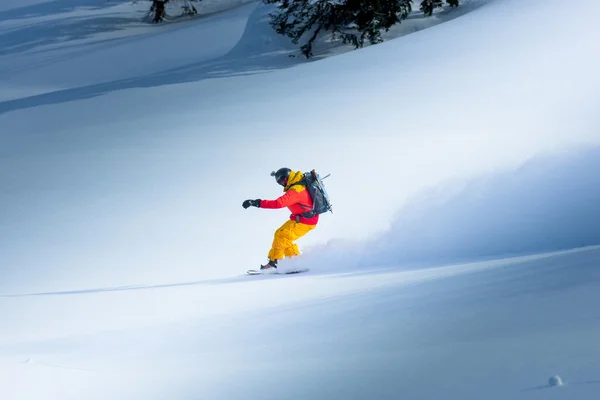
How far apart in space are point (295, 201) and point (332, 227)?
1.54 m

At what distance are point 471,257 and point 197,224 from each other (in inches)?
139

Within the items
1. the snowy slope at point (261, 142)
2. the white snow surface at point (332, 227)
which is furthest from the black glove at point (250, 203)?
the snowy slope at point (261, 142)

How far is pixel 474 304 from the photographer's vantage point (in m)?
5.33

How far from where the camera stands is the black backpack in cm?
857

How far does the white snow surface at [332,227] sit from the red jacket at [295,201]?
574 millimetres

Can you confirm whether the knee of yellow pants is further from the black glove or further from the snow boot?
the black glove

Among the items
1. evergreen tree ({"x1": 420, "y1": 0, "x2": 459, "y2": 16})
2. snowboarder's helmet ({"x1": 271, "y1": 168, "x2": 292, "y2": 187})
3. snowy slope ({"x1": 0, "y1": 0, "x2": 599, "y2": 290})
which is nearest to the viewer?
snowboarder's helmet ({"x1": 271, "y1": 168, "x2": 292, "y2": 187})

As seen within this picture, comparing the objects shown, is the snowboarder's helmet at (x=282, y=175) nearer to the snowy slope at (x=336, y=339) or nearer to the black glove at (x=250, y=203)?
the black glove at (x=250, y=203)

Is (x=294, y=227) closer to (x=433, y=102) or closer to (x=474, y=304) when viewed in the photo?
(x=474, y=304)

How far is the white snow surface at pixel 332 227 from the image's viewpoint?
459cm

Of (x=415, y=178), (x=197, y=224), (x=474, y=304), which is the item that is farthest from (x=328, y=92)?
(x=474, y=304)

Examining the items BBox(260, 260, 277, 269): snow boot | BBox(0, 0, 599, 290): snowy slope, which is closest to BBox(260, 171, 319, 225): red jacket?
BBox(260, 260, 277, 269): snow boot

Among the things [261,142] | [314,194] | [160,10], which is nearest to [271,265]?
[314,194]

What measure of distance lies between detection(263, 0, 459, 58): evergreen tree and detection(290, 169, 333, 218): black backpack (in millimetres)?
11723
